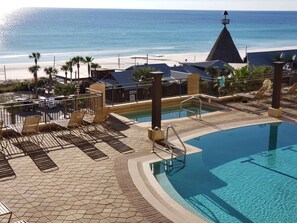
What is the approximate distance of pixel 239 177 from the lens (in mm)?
9320

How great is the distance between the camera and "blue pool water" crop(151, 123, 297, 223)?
25.2 ft

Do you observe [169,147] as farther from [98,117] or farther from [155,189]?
[98,117]

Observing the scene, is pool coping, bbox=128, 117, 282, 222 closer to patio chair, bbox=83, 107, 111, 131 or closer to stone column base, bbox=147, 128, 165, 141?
stone column base, bbox=147, 128, 165, 141

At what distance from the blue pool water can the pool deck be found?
87 centimetres

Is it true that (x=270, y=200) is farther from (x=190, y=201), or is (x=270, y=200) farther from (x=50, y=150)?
(x=50, y=150)

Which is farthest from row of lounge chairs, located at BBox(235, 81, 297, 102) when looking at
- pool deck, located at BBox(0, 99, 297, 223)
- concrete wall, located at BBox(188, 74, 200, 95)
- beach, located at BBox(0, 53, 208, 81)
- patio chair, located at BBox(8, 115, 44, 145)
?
beach, located at BBox(0, 53, 208, 81)

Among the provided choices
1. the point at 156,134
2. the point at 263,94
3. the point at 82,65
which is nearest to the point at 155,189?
the point at 156,134

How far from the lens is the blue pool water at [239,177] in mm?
7695

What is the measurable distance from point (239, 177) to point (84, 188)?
12.1 ft

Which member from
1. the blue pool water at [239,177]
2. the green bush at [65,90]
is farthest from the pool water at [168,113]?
the green bush at [65,90]

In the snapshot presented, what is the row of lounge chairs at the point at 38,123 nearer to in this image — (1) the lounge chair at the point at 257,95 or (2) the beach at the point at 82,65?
(1) the lounge chair at the point at 257,95

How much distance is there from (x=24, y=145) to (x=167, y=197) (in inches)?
180

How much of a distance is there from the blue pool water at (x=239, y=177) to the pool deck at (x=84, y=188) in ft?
2.86

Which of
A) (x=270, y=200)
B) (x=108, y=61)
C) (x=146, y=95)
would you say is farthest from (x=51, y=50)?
(x=270, y=200)
